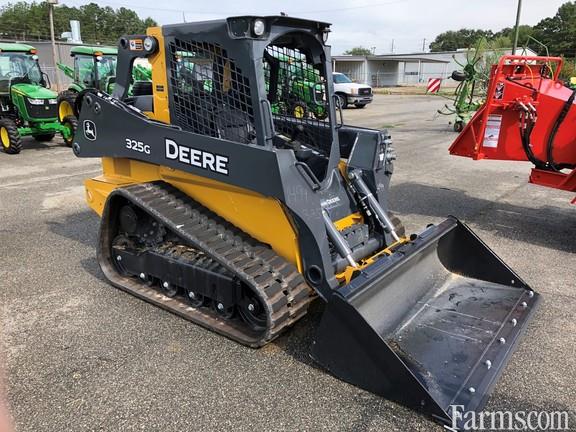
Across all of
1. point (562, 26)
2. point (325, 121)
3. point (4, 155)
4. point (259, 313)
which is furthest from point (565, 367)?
point (562, 26)

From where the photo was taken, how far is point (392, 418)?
2.71m

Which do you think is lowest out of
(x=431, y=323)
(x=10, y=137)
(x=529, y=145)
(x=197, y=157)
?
(x=431, y=323)

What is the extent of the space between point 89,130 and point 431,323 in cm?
340

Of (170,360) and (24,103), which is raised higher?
(24,103)

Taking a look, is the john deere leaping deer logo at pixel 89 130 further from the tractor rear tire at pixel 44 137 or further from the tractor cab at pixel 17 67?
the tractor rear tire at pixel 44 137

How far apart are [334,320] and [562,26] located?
282 feet

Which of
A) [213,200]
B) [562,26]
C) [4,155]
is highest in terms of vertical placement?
[562,26]

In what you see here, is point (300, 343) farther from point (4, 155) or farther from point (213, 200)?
point (4, 155)

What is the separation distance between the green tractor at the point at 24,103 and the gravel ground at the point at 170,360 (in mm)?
6358

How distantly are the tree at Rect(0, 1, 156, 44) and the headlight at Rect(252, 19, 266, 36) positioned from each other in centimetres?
6631

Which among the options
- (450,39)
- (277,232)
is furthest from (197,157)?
(450,39)

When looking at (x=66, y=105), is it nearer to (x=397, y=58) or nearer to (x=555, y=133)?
(x=555, y=133)

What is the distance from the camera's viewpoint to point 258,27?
319 cm

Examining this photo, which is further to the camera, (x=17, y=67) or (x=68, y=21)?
(x=68, y=21)
